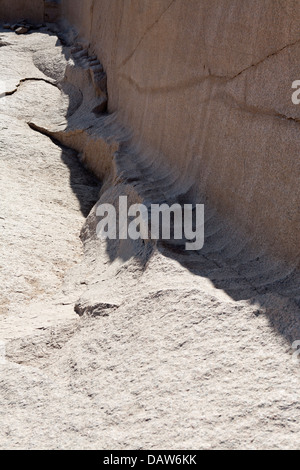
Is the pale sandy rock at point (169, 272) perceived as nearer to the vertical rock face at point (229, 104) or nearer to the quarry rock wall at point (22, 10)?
the vertical rock face at point (229, 104)

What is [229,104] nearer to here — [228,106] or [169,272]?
[228,106]

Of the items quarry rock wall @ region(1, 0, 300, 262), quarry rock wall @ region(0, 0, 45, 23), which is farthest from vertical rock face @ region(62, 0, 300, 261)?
quarry rock wall @ region(0, 0, 45, 23)

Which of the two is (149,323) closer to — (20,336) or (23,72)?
(20,336)

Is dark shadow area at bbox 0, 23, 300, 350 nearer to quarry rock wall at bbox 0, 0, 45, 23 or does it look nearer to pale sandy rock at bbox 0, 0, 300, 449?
pale sandy rock at bbox 0, 0, 300, 449

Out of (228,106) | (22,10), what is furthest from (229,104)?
(22,10)

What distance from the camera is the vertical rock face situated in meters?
2.19

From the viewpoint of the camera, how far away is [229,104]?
8.80 feet

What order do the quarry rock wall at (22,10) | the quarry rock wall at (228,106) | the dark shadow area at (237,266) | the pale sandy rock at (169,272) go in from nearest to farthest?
the pale sandy rock at (169,272) < the dark shadow area at (237,266) < the quarry rock wall at (228,106) < the quarry rock wall at (22,10)

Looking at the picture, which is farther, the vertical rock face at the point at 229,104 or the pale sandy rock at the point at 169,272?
the vertical rock face at the point at 229,104

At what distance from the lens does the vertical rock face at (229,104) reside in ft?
7.20

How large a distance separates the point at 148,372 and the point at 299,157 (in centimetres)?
90

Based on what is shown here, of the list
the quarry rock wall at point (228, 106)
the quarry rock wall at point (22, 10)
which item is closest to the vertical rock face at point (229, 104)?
the quarry rock wall at point (228, 106)

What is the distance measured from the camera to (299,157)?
2.09 m
